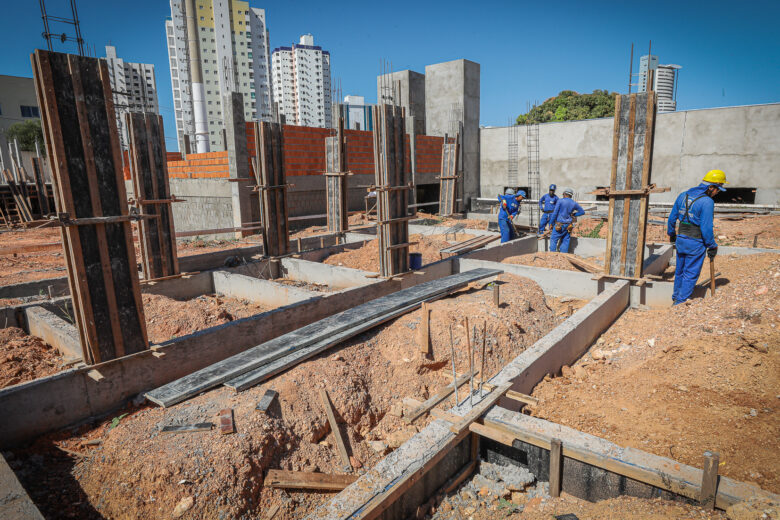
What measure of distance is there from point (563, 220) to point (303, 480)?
7.89m

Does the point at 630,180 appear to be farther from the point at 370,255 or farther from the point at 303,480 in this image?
the point at 303,480

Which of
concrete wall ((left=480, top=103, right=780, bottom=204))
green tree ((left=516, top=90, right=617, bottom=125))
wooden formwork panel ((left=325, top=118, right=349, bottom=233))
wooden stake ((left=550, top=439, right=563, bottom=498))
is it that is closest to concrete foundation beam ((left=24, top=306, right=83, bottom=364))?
wooden stake ((left=550, top=439, right=563, bottom=498))

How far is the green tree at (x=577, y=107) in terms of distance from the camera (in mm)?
31691

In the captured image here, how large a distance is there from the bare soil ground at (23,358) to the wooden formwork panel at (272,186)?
13.6 ft

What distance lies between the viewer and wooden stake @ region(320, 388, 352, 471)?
3707mm

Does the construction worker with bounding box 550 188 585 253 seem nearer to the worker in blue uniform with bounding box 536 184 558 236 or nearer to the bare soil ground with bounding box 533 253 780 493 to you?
the worker in blue uniform with bounding box 536 184 558 236

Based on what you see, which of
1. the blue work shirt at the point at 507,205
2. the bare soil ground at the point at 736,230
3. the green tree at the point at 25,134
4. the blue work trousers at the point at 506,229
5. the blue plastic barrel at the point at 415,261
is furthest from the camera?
the green tree at the point at 25,134

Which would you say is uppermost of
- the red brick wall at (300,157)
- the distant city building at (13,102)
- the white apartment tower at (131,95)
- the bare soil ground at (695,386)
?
the distant city building at (13,102)

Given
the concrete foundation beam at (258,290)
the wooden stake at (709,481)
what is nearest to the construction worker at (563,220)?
the concrete foundation beam at (258,290)

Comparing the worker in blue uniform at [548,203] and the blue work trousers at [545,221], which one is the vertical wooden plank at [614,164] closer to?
the worker in blue uniform at [548,203]

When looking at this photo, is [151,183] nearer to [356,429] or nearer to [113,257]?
[113,257]

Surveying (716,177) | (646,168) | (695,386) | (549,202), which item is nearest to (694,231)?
(716,177)

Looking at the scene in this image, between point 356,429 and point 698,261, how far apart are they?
204 inches

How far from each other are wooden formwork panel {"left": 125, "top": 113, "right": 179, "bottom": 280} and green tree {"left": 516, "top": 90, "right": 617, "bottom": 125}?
27.2 m
